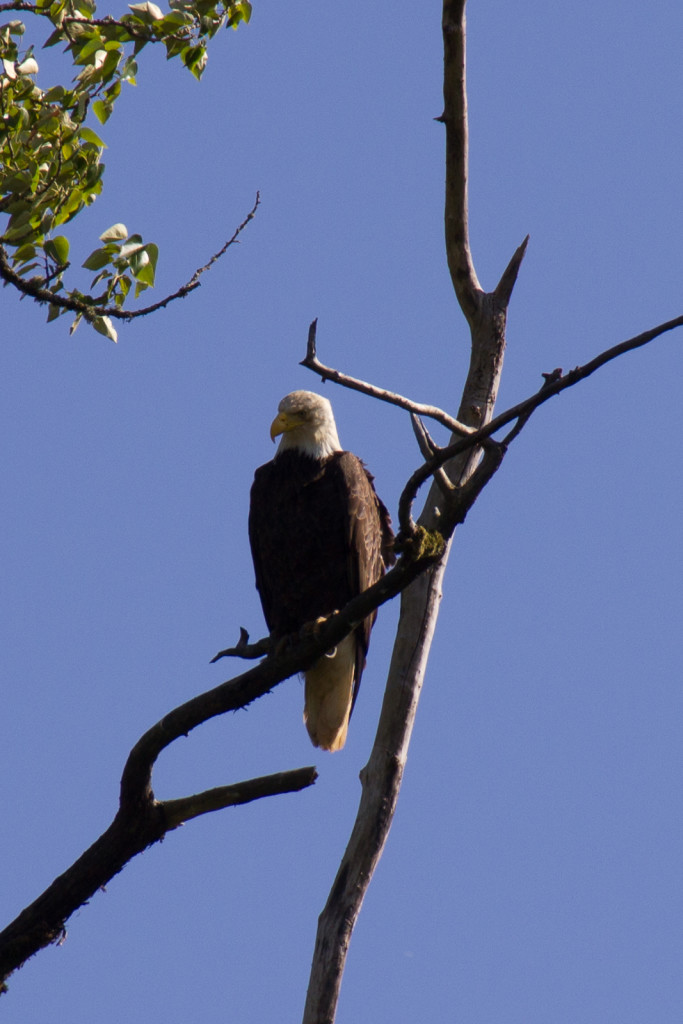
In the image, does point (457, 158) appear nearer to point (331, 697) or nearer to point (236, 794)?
point (331, 697)

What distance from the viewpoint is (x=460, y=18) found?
4.84 metres

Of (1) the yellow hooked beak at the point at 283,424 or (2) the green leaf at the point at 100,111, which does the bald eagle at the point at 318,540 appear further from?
(2) the green leaf at the point at 100,111

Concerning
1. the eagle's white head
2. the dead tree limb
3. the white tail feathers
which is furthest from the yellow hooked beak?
the white tail feathers

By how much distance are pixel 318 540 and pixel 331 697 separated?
849 mm

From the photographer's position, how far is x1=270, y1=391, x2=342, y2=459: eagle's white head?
5.57 meters

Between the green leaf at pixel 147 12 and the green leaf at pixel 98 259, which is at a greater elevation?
the green leaf at pixel 147 12

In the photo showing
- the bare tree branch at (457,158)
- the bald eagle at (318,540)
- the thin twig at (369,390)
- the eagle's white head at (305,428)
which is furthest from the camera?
the eagle's white head at (305,428)

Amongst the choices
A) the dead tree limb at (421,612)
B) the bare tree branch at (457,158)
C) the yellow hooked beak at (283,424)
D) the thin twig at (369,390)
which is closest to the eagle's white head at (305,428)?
the yellow hooked beak at (283,424)

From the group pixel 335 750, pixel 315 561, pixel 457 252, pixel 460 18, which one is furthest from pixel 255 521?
pixel 460 18

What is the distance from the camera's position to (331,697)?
5641 millimetres

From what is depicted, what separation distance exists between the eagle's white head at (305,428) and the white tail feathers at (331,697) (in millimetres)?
923

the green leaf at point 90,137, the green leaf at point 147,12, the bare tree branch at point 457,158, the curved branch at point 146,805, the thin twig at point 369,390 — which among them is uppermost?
the bare tree branch at point 457,158

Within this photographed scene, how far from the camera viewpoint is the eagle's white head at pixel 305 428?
18.3 feet

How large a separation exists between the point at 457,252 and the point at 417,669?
72.8 inches
